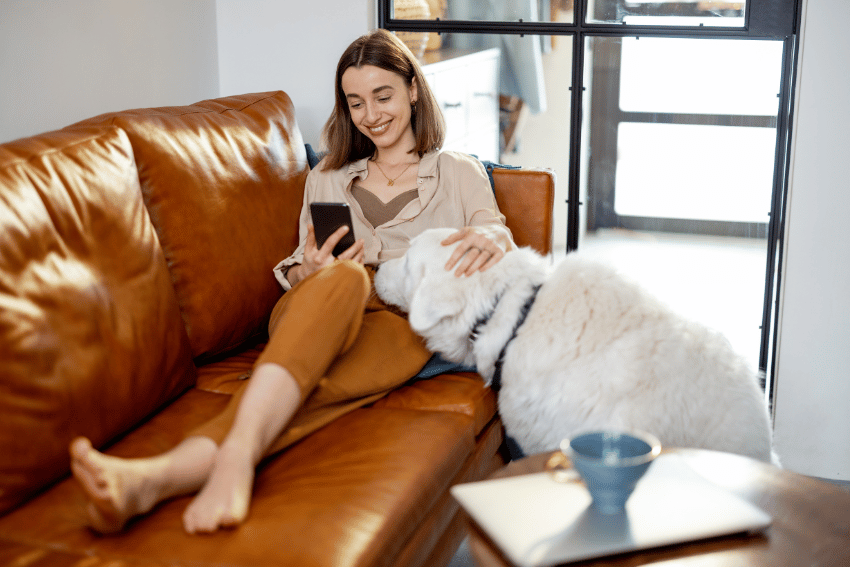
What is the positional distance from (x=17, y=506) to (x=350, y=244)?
39.5 inches

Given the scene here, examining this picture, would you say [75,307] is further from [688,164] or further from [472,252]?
[688,164]

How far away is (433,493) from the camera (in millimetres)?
1363

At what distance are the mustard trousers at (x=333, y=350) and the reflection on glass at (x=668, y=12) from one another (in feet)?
4.82

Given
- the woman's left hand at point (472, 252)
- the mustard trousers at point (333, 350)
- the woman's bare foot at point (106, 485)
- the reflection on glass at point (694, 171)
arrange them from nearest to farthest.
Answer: the woman's bare foot at point (106, 485), the mustard trousers at point (333, 350), the woman's left hand at point (472, 252), the reflection on glass at point (694, 171)

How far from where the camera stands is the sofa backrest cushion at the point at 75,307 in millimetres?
1186

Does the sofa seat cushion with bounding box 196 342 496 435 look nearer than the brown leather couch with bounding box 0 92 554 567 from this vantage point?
No

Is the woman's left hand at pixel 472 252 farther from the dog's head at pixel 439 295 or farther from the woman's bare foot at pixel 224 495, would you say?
the woman's bare foot at pixel 224 495

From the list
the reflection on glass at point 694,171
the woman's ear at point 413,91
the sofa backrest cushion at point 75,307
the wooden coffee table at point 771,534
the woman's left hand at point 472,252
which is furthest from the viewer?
the reflection on glass at point 694,171

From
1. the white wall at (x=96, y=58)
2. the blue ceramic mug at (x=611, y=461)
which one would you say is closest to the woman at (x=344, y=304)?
the blue ceramic mug at (x=611, y=461)

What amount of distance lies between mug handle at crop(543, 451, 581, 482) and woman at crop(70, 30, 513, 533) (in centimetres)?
49

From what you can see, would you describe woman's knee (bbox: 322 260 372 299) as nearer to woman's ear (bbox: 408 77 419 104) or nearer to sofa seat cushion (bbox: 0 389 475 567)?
sofa seat cushion (bbox: 0 389 475 567)

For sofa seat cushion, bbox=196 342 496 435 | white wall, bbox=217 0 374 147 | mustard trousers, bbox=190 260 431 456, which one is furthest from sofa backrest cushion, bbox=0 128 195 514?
white wall, bbox=217 0 374 147

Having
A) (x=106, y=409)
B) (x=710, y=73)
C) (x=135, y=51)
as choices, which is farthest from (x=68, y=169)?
(x=710, y=73)

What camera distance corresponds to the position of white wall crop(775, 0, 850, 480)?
90.7 inches
